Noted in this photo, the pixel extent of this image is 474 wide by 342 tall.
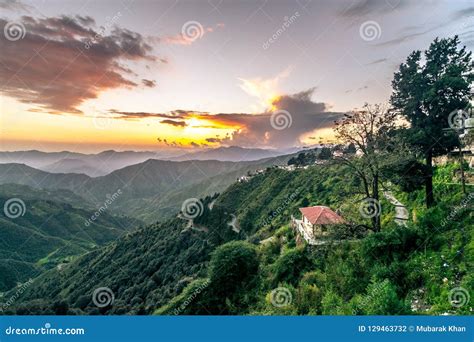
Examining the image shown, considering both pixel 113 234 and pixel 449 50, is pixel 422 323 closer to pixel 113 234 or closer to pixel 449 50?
pixel 449 50

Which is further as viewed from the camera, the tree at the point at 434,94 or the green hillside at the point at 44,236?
the green hillside at the point at 44,236

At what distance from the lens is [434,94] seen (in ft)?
37.5

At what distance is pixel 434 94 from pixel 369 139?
150 inches

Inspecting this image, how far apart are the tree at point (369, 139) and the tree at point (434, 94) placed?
2.13 m

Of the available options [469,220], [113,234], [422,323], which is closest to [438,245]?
[469,220]

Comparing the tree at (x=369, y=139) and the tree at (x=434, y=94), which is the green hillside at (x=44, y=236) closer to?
the tree at (x=369, y=139)

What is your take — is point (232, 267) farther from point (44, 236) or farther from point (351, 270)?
point (44, 236)

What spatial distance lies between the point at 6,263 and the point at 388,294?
303ft

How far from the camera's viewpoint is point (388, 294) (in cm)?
546

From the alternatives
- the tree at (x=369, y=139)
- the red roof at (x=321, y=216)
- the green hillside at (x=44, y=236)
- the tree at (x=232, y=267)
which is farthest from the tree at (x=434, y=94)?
the green hillside at (x=44, y=236)

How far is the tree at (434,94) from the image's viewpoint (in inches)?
449

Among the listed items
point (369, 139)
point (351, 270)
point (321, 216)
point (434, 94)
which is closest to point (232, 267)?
point (321, 216)

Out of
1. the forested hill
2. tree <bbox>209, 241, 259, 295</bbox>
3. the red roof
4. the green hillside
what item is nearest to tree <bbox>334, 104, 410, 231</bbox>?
the forested hill

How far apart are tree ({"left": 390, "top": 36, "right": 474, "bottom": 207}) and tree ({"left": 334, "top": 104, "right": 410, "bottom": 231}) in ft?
6.99
